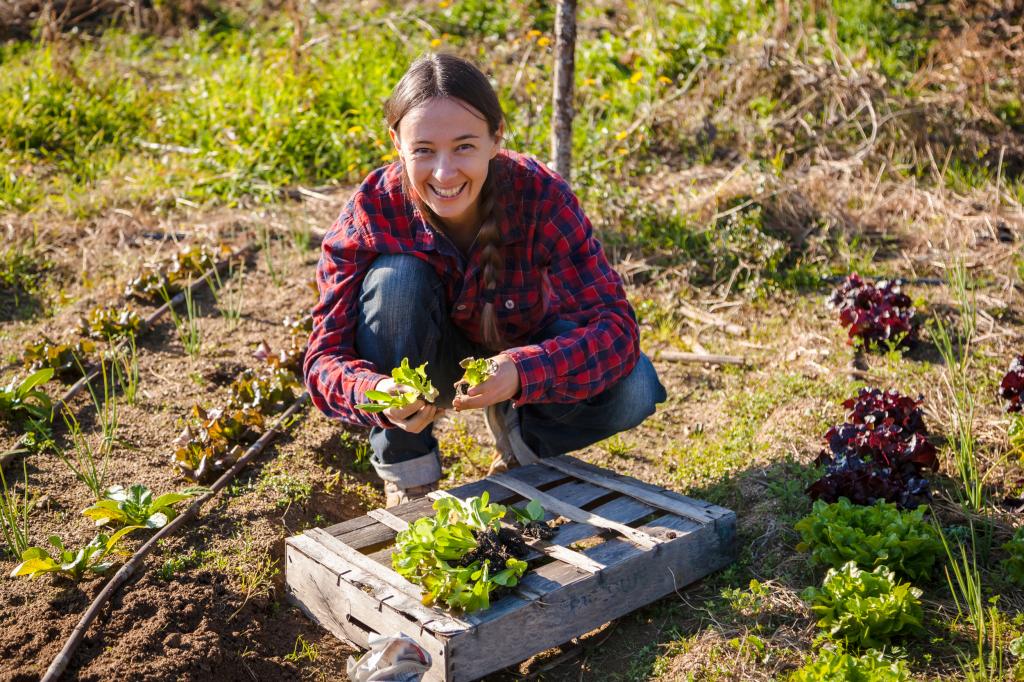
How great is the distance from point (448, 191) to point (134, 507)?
4.12 ft

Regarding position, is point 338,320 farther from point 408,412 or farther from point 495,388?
point 495,388

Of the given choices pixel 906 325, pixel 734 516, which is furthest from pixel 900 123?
pixel 734 516

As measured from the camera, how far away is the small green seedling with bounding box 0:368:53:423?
327 cm

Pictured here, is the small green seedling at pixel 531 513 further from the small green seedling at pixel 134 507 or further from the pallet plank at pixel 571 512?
the small green seedling at pixel 134 507

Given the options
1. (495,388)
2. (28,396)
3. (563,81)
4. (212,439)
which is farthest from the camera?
(563,81)

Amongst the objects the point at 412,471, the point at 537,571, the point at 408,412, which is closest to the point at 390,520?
the point at 412,471

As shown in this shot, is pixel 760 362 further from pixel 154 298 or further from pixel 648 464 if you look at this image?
pixel 154 298

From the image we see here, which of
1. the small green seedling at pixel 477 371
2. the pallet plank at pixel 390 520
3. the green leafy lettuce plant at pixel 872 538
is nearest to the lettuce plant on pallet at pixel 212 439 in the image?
the pallet plank at pixel 390 520

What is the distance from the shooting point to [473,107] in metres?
2.63

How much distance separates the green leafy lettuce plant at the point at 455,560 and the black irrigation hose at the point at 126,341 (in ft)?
4.56

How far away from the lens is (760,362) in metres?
3.88

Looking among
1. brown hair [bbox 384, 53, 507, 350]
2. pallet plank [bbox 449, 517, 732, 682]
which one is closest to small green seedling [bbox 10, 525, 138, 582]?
pallet plank [bbox 449, 517, 732, 682]

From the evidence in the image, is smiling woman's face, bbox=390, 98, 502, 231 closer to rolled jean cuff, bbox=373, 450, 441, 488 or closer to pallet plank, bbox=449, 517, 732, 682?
rolled jean cuff, bbox=373, 450, 441, 488

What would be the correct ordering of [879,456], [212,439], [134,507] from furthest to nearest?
[212,439] < [879,456] < [134,507]
